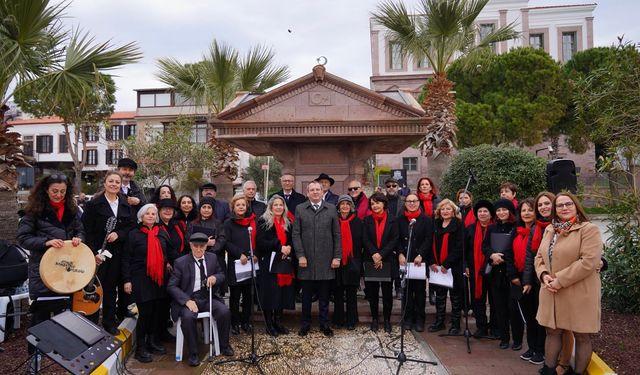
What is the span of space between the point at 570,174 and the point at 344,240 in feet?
10.5

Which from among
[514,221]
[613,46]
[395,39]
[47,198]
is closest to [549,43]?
[395,39]

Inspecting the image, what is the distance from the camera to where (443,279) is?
566 cm

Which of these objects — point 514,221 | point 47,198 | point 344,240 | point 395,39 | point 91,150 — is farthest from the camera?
point 91,150

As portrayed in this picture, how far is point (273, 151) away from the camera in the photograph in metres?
7.82

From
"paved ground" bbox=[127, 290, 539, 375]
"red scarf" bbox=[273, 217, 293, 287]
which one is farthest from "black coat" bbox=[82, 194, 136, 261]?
"red scarf" bbox=[273, 217, 293, 287]

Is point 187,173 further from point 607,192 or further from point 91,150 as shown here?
point 91,150

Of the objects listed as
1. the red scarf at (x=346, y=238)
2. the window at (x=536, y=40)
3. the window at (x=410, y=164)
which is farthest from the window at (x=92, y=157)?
the red scarf at (x=346, y=238)

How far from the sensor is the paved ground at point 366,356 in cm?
466

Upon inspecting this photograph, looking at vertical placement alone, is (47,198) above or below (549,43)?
below

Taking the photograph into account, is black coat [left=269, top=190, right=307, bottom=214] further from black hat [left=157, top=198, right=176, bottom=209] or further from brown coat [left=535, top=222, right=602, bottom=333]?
brown coat [left=535, top=222, right=602, bottom=333]

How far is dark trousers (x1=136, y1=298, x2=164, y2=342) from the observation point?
200 inches

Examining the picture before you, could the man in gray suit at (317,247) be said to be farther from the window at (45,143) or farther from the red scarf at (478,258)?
the window at (45,143)

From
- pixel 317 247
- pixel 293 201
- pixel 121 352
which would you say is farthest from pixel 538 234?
pixel 121 352

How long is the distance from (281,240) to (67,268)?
2.40 meters
